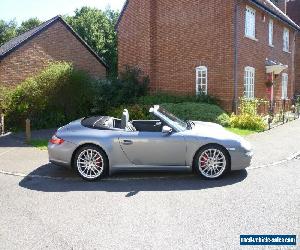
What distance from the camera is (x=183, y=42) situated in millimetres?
18547

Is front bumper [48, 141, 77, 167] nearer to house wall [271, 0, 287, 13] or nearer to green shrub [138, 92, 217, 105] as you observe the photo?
green shrub [138, 92, 217, 105]

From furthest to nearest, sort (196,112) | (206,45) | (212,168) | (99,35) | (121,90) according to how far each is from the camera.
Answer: (99,35) → (121,90) → (206,45) → (196,112) → (212,168)

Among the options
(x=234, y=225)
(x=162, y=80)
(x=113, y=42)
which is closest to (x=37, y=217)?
(x=234, y=225)

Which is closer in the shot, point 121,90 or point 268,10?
point 121,90

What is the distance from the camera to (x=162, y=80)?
63.8 feet

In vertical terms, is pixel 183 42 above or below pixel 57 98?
above

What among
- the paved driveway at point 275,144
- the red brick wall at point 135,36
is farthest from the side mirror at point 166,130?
the red brick wall at point 135,36

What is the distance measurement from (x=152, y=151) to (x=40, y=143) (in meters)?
5.73

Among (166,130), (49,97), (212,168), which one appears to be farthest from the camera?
(49,97)

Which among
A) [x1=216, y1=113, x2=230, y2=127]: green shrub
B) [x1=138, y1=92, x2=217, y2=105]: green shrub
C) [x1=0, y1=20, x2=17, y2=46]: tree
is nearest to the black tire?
[x1=216, y1=113, x2=230, y2=127]: green shrub

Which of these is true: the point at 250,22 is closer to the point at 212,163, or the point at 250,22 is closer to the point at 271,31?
the point at 271,31

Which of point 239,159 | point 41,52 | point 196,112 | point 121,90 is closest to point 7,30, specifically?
point 41,52

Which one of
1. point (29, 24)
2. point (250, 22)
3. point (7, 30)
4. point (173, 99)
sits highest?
point (29, 24)

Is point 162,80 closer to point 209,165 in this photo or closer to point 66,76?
point 66,76
